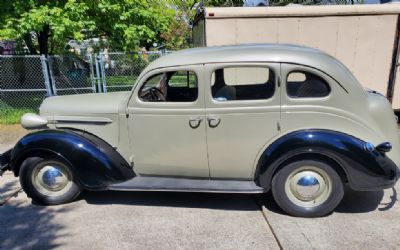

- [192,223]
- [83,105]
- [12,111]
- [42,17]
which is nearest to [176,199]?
[192,223]

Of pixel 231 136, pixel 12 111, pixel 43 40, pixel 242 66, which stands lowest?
pixel 12 111

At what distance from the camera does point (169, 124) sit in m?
3.92

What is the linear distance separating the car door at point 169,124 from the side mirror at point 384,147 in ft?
5.97

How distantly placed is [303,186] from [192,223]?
1267 millimetres

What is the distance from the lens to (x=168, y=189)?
12.8 ft

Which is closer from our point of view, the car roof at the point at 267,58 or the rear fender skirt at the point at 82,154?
the car roof at the point at 267,58

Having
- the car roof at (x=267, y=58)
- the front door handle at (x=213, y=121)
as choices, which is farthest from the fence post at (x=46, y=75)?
the front door handle at (x=213, y=121)

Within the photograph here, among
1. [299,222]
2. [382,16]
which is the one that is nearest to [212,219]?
[299,222]

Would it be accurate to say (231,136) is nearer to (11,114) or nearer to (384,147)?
(384,147)

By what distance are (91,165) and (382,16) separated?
607 centimetres

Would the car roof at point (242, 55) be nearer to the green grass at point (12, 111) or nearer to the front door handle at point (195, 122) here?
the front door handle at point (195, 122)

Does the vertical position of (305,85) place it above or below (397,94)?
above

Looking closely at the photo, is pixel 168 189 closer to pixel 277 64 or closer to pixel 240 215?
pixel 240 215

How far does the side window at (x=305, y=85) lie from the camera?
3.70 meters
